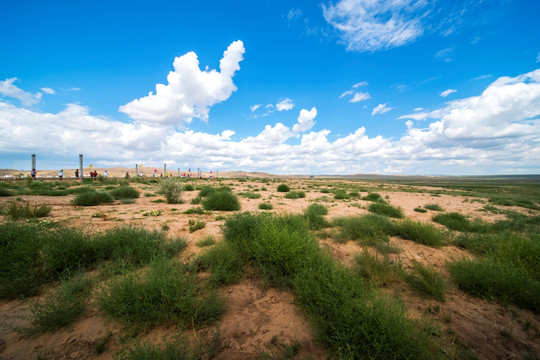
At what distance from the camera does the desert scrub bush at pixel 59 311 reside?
2564mm

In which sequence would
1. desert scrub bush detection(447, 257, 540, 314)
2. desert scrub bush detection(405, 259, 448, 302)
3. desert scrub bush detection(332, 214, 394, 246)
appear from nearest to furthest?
desert scrub bush detection(447, 257, 540, 314), desert scrub bush detection(405, 259, 448, 302), desert scrub bush detection(332, 214, 394, 246)

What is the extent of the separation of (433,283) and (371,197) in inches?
529

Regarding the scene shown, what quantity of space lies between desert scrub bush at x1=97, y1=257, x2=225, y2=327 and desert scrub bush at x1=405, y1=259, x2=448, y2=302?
3.41 m

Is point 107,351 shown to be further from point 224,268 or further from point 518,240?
point 518,240

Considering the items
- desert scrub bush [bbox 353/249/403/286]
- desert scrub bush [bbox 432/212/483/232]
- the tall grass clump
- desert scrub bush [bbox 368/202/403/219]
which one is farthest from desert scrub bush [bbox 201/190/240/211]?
desert scrub bush [bbox 432/212/483/232]

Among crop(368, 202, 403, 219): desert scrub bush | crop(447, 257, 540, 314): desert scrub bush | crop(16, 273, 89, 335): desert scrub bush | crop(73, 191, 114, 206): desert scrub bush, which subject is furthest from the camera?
crop(73, 191, 114, 206): desert scrub bush

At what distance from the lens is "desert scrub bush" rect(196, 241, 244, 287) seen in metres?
3.59

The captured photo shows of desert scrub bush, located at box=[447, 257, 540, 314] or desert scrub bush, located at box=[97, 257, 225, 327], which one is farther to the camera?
desert scrub bush, located at box=[447, 257, 540, 314]

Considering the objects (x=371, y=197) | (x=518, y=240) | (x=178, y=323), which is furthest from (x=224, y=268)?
(x=371, y=197)

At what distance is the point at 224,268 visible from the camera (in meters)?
3.60

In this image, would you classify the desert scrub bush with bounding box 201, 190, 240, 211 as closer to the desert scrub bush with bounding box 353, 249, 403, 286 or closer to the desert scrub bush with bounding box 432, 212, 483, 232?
the desert scrub bush with bounding box 353, 249, 403, 286

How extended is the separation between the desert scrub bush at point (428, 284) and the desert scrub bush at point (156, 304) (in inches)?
134

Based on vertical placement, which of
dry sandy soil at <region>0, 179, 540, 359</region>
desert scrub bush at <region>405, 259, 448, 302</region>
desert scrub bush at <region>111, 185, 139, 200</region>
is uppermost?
desert scrub bush at <region>111, 185, 139, 200</region>

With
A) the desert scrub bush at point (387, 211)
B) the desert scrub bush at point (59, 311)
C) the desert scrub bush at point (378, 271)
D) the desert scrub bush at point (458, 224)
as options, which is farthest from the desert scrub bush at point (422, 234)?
the desert scrub bush at point (59, 311)
